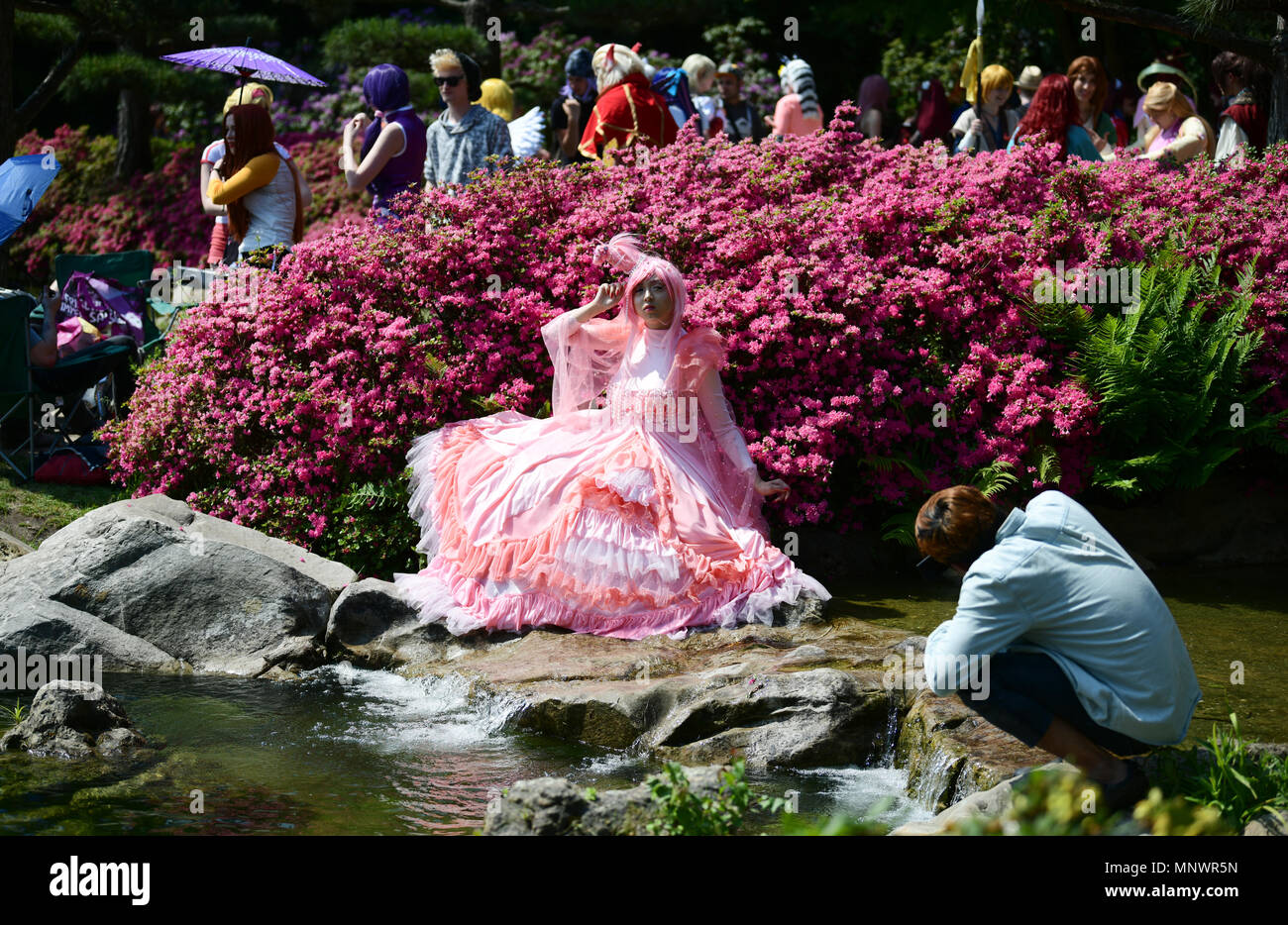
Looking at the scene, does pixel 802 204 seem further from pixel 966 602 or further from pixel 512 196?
pixel 966 602

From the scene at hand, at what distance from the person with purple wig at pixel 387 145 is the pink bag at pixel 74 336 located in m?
2.23

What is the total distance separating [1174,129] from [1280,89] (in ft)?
2.58

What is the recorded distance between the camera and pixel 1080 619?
13.5 feet

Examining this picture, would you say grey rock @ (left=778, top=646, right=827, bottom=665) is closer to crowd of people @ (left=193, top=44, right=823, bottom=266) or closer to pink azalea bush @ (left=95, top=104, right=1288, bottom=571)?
pink azalea bush @ (left=95, top=104, right=1288, bottom=571)

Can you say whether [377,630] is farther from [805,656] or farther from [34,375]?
[34,375]

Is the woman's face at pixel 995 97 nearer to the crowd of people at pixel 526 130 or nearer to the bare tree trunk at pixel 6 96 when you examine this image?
the crowd of people at pixel 526 130

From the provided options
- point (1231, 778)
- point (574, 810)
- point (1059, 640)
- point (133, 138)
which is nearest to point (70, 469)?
point (574, 810)

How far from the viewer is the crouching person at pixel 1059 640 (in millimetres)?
4102

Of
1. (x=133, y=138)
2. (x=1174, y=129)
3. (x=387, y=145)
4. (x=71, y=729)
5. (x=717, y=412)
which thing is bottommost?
(x=71, y=729)

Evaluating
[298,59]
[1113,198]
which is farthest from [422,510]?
[298,59]

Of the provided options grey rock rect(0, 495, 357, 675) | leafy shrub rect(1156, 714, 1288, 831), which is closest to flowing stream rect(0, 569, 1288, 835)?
grey rock rect(0, 495, 357, 675)

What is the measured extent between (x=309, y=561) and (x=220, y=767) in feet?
6.96

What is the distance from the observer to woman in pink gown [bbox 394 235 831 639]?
260 inches
